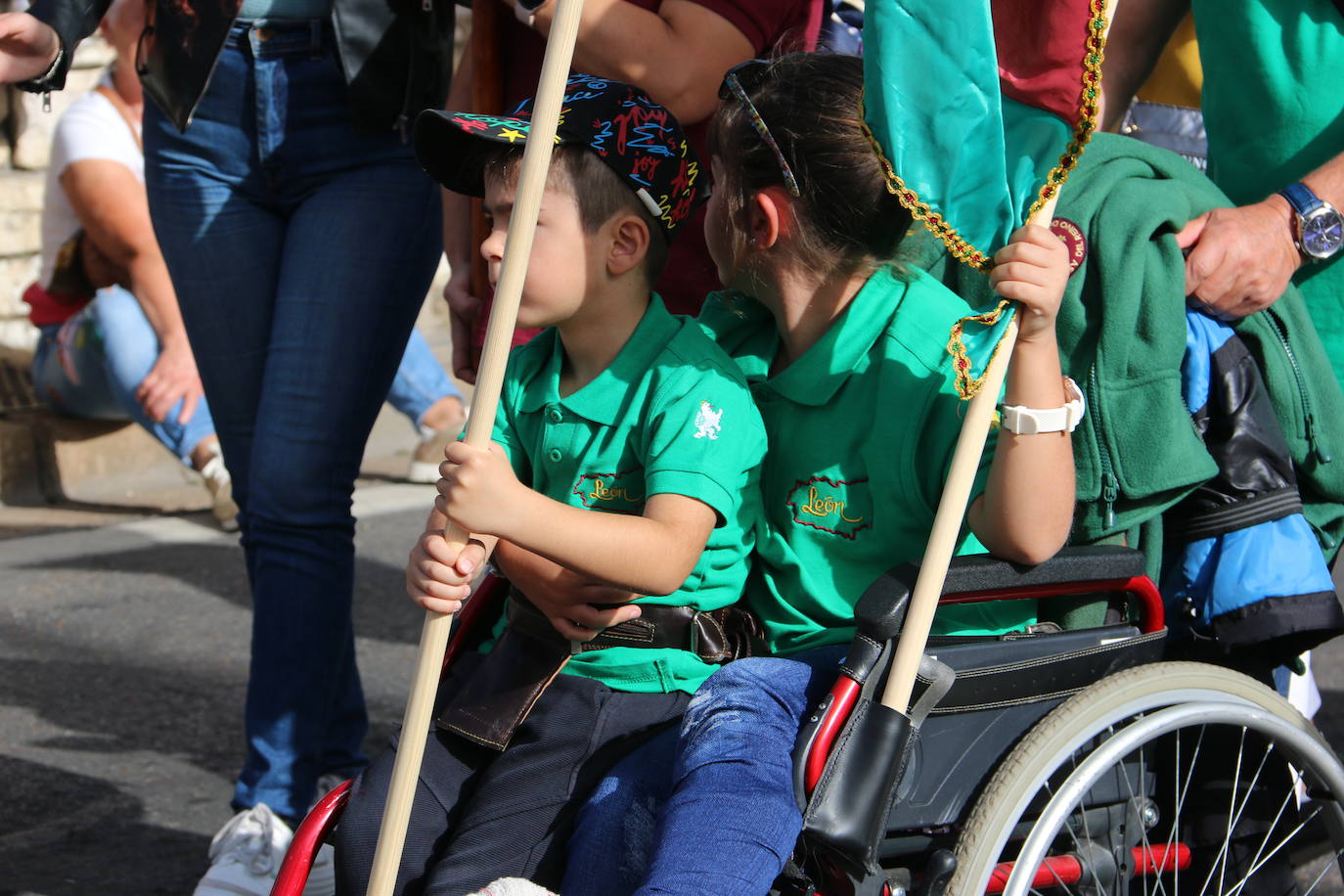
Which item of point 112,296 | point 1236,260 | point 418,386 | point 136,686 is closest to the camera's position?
point 1236,260

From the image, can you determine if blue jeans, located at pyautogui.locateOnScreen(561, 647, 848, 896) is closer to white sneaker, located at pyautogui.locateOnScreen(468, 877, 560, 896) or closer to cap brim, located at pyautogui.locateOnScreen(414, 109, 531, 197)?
white sneaker, located at pyautogui.locateOnScreen(468, 877, 560, 896)

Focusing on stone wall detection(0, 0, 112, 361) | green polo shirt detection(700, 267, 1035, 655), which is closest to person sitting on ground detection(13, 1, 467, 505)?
stone wall detection(0, 0, 112, 361)

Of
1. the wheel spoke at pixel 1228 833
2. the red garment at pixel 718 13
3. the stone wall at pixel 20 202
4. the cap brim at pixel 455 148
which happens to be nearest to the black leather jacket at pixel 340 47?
the red garment at pixel 718 13

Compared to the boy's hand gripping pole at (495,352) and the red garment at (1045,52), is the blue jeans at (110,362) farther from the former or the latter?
the red garment at (1045,52)

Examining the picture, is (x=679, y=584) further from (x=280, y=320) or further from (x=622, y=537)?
(x=280, y=320)

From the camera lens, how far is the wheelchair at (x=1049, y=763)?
69.4 inches

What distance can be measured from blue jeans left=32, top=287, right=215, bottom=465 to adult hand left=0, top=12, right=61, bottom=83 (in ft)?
9.73

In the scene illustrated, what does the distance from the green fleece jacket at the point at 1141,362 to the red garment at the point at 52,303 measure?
4.20 meters

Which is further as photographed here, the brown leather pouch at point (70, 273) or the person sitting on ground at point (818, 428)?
the brown leather pouch at point (70, 273)

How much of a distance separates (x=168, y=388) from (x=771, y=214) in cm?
381

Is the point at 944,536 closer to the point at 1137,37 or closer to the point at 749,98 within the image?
the point at 749,98

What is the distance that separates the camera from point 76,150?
5430 millimetres

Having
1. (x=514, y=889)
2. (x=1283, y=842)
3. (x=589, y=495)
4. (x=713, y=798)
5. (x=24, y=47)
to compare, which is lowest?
(x=1283, y=842)

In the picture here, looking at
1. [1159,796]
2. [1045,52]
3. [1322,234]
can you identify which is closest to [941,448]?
[1045,52]
